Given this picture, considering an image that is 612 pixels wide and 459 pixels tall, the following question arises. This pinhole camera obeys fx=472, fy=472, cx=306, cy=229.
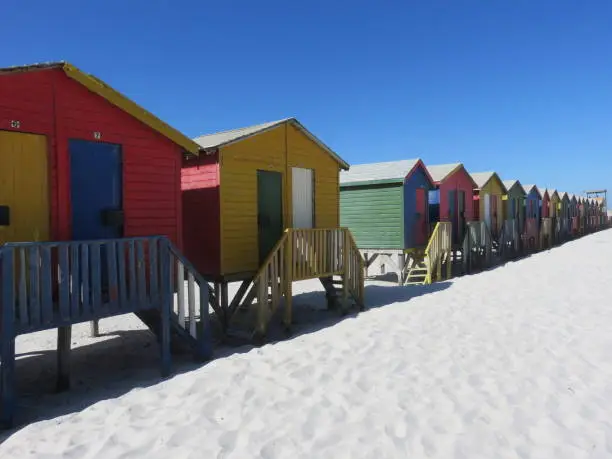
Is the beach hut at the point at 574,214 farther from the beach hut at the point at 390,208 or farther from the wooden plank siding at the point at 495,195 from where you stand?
the beach hut at the point at 390,208

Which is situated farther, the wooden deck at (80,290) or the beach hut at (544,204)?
the beach hut at (544,204)

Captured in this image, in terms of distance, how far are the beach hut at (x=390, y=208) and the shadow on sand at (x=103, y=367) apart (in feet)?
15.6

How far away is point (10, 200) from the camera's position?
19.2 feet

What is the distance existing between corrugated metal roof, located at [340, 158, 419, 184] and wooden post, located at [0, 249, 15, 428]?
12311 mm

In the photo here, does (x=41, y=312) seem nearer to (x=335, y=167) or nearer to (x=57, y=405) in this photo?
(x=57, y=405)

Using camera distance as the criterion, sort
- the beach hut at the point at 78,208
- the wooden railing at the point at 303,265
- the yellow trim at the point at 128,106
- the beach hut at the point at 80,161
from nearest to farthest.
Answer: the beach hut at the point at 78,208
the beach hut at the point at 80,161
the yellow trim at the point at 128,106
the wooden railing at the point at 303,265

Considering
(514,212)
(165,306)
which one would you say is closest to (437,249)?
(165,306)

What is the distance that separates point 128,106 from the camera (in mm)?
7066

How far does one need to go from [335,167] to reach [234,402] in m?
7.57

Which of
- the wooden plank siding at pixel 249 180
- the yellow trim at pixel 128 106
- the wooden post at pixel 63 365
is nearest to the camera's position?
the yellow trim at pixel 128 106

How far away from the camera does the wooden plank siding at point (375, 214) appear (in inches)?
623

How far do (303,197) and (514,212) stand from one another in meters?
20.3

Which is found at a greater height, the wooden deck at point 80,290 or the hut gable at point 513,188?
the hut gable at point 513,188

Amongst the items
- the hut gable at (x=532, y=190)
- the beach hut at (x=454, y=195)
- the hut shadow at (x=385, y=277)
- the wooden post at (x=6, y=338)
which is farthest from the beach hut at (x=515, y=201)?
the wooden post at (x=6, y=338)
